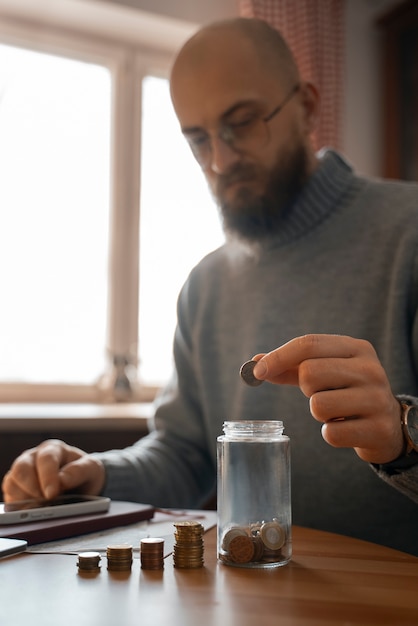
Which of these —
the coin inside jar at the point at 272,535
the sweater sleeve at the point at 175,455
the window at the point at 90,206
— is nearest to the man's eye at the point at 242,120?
the sweater sleeve at the point at 175,455

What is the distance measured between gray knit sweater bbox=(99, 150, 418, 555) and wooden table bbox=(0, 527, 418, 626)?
1.35 feet

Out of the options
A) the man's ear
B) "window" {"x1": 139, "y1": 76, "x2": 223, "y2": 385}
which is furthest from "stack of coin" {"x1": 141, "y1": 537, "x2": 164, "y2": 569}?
"window" {"x1": 139, "y1": 76, "x2": 223, "y2": 385}

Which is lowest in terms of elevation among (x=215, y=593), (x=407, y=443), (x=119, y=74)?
(x=215, y=593)

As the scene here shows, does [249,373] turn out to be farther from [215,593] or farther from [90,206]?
[90,206]

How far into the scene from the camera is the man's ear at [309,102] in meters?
1.50

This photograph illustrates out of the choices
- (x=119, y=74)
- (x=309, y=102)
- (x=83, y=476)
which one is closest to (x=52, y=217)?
(x=119, y=74)

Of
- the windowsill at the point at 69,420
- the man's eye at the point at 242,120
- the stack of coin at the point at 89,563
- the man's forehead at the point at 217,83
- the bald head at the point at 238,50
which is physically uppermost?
the bald head at the point at 238,50

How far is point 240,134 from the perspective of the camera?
Result: 136 centimetres

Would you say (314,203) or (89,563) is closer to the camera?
(89,563)

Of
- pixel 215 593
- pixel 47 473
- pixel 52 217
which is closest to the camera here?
pixel 215 593

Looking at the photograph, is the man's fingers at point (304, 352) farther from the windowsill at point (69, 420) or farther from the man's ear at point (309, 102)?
the windowsill at point (69, 420)

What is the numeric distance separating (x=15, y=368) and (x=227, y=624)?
2225 millimetres

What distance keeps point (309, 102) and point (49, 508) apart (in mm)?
973

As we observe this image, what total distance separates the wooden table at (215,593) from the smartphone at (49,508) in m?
0.11
